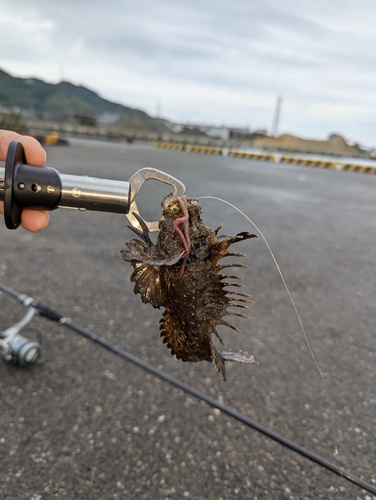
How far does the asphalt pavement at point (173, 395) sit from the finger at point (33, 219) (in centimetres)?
109

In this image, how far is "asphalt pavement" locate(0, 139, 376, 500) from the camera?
7.46 feet

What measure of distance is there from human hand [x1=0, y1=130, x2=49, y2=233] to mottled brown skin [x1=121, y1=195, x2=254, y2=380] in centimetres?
35

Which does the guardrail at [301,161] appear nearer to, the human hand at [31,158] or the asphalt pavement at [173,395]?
the asphalt pavement at [173,395]

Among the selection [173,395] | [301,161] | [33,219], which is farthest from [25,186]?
[301,161]

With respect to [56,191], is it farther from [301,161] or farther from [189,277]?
[301,161]

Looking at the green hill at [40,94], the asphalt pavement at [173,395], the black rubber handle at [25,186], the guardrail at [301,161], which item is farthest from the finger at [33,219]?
the green hill at [40,94]

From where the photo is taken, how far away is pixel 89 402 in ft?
9.05

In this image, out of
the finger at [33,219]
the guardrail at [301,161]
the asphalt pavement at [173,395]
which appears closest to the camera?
the finger at [33,219]

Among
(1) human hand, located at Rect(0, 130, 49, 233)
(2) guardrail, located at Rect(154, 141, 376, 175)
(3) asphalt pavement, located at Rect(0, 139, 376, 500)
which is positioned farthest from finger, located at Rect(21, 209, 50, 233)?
(2) guardrail, located at Rect(154, 141, 376, 175)

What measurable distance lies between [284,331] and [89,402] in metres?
1.89

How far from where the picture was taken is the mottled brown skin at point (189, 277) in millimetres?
1230

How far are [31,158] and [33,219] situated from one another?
0.21 meters

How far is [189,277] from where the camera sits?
4.17ft

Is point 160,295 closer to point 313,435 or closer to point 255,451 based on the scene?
point 255,451
